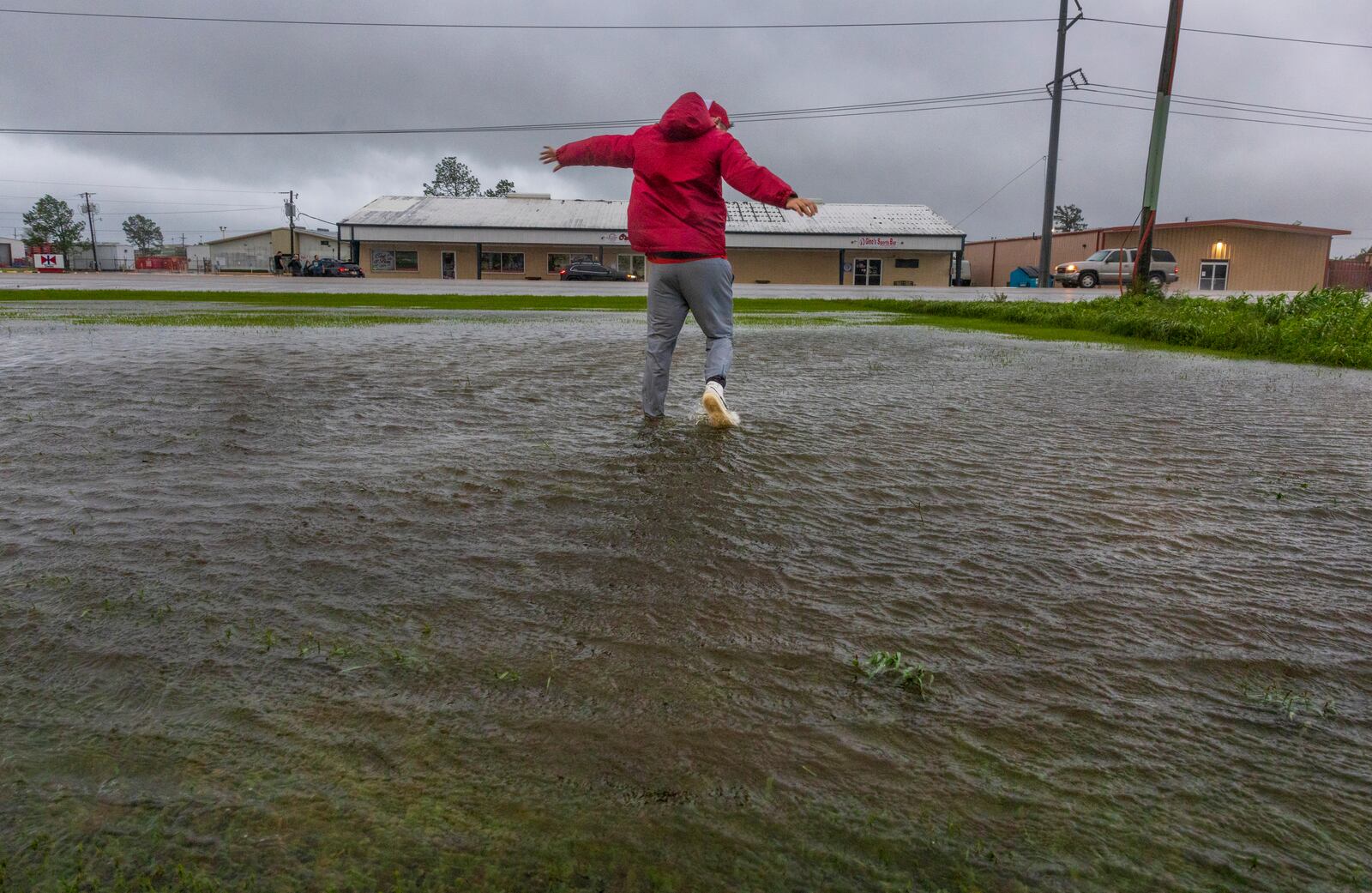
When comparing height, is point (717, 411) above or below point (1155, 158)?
below

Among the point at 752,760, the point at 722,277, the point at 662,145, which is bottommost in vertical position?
the point at 752,760

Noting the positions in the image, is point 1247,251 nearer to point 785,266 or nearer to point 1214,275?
point 1214,275

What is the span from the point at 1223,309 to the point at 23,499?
1343 centimetres

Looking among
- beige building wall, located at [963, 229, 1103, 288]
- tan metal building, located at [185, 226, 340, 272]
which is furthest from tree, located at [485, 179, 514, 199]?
beige building wall, located at [963, 229, 1103, 288]

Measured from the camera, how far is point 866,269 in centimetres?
5884

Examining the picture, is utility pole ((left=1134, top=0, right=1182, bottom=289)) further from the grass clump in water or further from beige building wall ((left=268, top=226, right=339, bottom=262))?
beige building wall ((left=268, top=226, right=339, bottom=262))

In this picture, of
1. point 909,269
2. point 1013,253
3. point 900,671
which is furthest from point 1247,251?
point 900,671

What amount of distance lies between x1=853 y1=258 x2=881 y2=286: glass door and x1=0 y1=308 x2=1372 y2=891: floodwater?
56172mm

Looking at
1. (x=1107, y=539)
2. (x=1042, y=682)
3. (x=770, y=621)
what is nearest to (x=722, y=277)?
(x=1107, y=539)

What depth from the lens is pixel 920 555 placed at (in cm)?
266

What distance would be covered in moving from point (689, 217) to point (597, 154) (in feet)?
3.14

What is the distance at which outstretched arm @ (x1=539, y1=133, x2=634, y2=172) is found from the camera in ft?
17.7

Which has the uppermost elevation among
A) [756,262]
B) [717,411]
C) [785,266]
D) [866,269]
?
[756,262]

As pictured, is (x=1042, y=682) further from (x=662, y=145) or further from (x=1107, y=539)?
(x=662, y=145)
